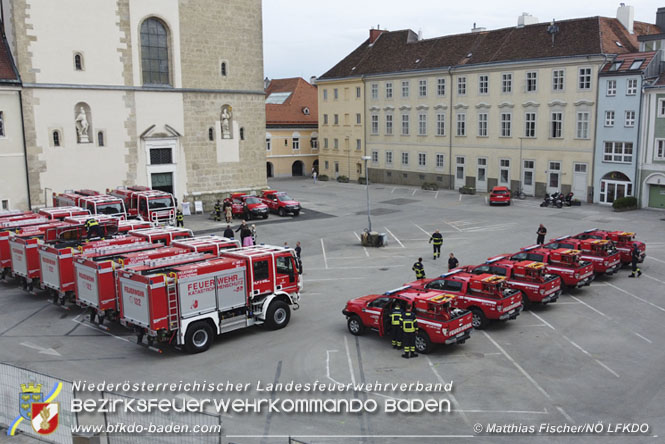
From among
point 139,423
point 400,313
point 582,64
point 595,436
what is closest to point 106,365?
point 139,423

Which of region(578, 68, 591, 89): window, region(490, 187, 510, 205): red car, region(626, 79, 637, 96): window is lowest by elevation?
region(490, 187, 510, 205): red car

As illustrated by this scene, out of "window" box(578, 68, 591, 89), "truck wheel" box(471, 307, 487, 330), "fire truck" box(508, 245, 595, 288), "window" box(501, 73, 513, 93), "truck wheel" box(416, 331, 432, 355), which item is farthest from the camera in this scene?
"window" box(501, 73, 513, 93)

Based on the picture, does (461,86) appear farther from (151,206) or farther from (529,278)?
(529,278)

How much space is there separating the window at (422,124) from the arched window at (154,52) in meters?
26.3

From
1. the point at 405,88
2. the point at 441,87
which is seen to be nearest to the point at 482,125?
the point at 441,87

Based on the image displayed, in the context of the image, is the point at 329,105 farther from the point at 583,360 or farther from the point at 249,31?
the point at 583,360

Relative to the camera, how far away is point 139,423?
11000 millimetres

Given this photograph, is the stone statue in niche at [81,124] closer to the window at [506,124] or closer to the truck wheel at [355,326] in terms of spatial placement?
the truck wheel at [355,326]

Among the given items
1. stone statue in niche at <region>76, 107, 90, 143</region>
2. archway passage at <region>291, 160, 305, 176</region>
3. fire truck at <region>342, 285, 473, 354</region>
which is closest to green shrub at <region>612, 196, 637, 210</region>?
fire truck at <region>342, 285, 473, 354</region>

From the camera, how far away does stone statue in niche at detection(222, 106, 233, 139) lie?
4688 centimetres

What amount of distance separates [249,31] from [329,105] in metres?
25.6

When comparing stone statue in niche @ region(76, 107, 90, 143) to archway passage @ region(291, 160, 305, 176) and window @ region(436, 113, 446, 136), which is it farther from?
archway passage @ region(291, 160, 305, 176)

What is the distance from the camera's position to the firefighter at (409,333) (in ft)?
56.8

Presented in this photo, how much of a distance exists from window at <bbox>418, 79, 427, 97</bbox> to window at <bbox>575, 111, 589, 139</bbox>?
16554 mm
